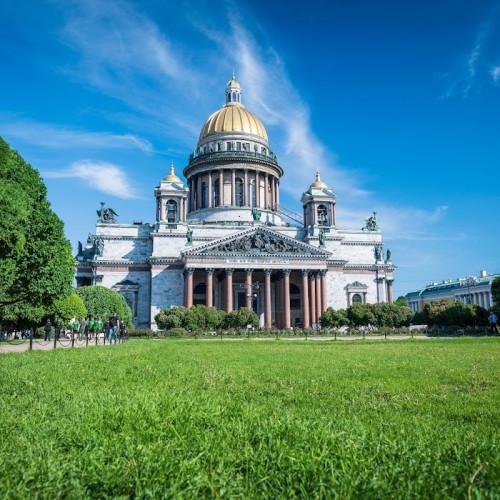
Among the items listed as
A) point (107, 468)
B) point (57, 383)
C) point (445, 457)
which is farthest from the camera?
point (57, 383)

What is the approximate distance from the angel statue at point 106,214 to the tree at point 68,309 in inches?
1065

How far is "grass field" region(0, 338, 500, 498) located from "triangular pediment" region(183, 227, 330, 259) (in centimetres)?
5026

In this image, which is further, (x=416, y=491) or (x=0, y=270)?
(x=0, y=270)

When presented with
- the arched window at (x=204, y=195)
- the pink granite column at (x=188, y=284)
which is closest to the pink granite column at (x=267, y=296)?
the pink granite column at (x=188, y=284)

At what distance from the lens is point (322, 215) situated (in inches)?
2753

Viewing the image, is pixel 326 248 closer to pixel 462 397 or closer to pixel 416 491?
pixel 462 397

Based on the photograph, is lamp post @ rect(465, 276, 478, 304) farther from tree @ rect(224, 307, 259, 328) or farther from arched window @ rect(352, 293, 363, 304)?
tree @ rect(224, 307, 259, 328)

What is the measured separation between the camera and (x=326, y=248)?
67.1 meters

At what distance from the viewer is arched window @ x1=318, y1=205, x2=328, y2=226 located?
69.7 meters

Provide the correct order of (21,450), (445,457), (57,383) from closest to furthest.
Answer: (445,457) → (21,450) → (57,383)

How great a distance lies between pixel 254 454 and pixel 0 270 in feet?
64.2

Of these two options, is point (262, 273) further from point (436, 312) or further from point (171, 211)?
point (436, 312)

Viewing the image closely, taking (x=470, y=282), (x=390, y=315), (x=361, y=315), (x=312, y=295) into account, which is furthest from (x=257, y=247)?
(x=470, y=282)

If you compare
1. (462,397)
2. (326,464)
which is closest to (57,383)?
(326,464)
